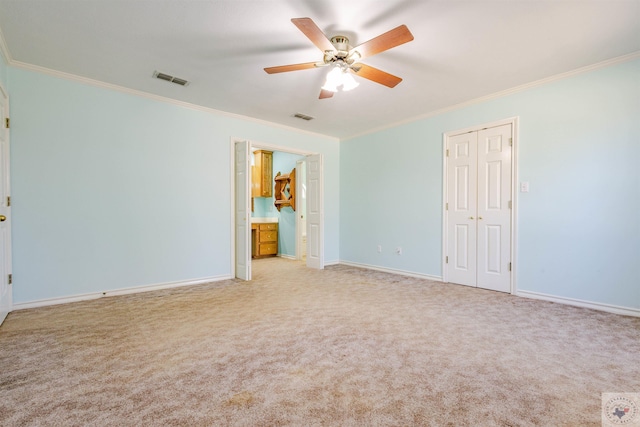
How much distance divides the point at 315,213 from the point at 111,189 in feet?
10.6

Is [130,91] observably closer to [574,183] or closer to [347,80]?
[347,80]

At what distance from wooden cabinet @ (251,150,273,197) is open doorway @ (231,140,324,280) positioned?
2 cm

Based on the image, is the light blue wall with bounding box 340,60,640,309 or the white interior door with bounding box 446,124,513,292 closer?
the light blue wall with bounding box 340,60,640,309

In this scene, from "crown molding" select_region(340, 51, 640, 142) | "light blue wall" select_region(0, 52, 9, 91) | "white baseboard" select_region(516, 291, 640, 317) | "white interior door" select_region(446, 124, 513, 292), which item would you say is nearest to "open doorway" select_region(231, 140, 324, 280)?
"crown molding" select_region(340, 51, 640, 142)

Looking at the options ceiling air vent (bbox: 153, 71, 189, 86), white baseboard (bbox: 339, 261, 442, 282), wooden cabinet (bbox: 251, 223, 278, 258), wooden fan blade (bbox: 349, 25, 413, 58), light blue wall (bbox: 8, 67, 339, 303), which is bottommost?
white baseboard (bbox: 339, 261, 442, 282)

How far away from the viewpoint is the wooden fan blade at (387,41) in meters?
2.03

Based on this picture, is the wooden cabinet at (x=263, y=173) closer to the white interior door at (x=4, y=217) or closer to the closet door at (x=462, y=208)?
the closet door at (x=462, y=208)

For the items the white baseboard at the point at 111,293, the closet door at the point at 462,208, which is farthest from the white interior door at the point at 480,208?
the white baseboard at the point at 111,293

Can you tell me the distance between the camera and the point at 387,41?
2.17m

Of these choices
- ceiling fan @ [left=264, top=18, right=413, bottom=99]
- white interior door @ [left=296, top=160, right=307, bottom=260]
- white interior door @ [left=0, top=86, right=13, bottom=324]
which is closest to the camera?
ceiling fan @ [left=264, top=18, right=413, bottom=99]

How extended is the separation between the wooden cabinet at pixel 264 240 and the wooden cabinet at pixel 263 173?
0.86 m

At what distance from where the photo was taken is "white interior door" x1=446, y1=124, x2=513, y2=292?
3.76 metres

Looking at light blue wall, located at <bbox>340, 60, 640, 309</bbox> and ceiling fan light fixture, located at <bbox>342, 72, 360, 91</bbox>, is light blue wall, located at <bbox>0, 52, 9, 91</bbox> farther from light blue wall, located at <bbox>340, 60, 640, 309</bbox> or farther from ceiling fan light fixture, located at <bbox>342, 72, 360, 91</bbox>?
light blue wall, located at <bbox>340, 60, 640, 309</bbox>

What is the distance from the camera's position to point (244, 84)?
3516mm
